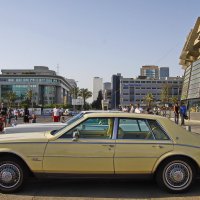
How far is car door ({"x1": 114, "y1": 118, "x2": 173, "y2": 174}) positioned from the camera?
6.35 meters

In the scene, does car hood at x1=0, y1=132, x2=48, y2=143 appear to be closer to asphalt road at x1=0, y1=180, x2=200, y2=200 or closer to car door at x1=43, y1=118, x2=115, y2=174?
car door at x1=43, y1=118, x2=115, y2=174

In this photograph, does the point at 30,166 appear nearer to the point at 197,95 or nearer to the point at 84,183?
the point at 84,183

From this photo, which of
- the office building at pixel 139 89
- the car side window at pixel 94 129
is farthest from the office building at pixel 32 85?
the car side window at pixel 94 129

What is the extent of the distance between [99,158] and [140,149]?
0.70 metres

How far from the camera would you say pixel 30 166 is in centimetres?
637

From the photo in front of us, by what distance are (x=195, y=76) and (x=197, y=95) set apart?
4851mm

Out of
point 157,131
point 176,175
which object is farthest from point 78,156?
point 176,175

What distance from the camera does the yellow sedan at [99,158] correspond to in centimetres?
634

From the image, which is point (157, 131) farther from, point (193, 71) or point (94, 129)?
point (193, 71)

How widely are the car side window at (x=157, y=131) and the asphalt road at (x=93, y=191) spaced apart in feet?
3.04

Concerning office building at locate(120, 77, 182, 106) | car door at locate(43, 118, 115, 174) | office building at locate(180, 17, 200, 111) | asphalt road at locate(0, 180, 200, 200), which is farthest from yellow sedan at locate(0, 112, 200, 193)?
office building at locate(120, 77, 182, 106)

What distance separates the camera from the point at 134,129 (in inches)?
264

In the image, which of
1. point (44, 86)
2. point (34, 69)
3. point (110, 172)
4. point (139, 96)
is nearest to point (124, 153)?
point (110, 172)

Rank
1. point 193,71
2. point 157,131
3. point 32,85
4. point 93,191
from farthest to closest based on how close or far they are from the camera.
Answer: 1. point 32,85
2. point 193,71
3. point 157,131
4. point 93,191
